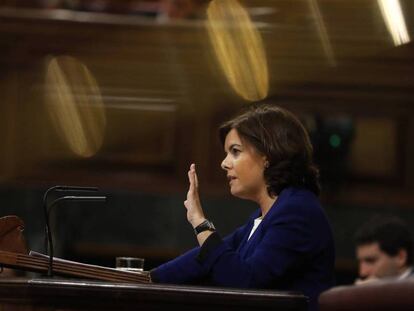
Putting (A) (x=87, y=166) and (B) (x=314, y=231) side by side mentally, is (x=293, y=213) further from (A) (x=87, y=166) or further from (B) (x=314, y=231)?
(A) (x=87, y=166)

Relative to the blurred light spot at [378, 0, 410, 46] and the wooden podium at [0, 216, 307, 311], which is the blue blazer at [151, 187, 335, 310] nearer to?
the wooden podium at [0, 216, 307, 311]

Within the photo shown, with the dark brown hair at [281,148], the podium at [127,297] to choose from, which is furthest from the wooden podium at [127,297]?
the dark brown hair at [281,148]

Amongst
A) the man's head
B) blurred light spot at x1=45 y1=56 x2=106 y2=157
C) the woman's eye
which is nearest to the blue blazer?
the woman's eye

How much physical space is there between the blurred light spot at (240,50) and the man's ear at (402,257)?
77.1 inches

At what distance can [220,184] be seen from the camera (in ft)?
22.0

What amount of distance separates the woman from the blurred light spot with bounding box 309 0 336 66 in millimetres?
3374

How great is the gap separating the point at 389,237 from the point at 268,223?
194 cm

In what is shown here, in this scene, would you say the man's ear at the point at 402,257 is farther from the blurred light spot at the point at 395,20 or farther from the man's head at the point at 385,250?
the blurred light spot at the point at 395,20

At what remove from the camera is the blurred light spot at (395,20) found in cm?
654

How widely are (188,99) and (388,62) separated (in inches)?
44.9

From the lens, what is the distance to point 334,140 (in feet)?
21.6

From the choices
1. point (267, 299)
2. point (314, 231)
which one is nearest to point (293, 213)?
point (314, 231)

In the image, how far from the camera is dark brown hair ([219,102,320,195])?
126 inches

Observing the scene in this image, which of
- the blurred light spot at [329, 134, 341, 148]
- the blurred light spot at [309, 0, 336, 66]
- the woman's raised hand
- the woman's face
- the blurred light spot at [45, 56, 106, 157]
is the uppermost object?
the blurred light spot at [309, 0, 336, 66]
